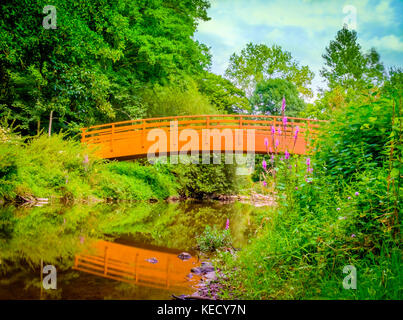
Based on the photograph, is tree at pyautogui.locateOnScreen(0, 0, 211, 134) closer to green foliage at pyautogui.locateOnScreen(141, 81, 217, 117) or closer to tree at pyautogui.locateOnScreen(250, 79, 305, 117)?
green foliage at pyautogui.locateOnScreen(141, 81, 217, 117)

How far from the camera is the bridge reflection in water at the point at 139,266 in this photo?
3477 mm

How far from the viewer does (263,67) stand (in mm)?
31266

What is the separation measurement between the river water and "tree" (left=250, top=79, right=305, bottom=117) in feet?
72.7

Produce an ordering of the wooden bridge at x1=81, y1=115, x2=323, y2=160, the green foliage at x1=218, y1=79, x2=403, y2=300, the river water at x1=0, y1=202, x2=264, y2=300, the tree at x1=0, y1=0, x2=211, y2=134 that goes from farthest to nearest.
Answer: the wooden bridge at x1=81, y1=115, x2=323, y2=160, the tree at x1=0, y1=0, x2=211, y2=134, the river water at x1=0, y1=202, x2=264, y2=300, the green foliage at x1=218, y1=79, x2=403, y2=300

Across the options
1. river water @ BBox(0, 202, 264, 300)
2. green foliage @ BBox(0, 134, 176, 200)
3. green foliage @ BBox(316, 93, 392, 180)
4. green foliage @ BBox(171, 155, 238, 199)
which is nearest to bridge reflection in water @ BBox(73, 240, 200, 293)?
river water @ BBox(0, 202, 264, 300)

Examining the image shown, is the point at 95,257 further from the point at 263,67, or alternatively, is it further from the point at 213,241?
the point at 263,67

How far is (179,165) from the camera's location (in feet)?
54.4

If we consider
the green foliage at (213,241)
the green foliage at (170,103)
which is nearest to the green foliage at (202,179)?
the green foliage at (170,103)

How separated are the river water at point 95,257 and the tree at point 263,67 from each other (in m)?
25.4

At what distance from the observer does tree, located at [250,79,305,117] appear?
A: 2819 centimetres

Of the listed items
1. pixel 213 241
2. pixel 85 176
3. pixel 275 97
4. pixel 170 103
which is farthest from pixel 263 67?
pixel 213 241

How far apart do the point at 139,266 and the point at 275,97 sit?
25.7 m

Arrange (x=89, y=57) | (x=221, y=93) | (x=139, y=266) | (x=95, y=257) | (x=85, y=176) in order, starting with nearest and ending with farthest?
1. (x=139, y=266)
2. (x=95, y=257)
3. (x=85, y=176)
4. (x=89, y=57)
5. (x=221, y=93)

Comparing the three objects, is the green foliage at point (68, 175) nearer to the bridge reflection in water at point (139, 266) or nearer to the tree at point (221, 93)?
the bridge reflection in water at point (139, 266)
